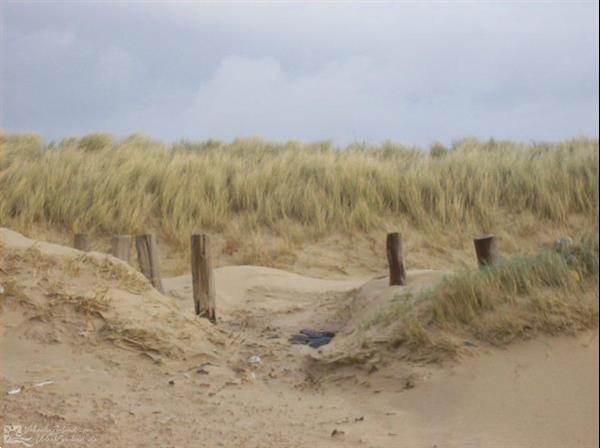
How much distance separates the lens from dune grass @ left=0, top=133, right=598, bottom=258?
13492 mm

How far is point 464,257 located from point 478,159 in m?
3.36

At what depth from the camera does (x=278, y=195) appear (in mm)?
14359

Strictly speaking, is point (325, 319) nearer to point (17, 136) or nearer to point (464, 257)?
point (464, 257)

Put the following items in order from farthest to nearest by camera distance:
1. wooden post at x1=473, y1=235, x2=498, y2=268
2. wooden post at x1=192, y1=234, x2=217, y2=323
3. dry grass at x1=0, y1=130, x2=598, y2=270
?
dry grass at x1=0, y1=130, x2=598, y2=270
wooden post at x1=192, y1=234, x2=217, y2=323
wooden post at x1=473, y1=235, x2=498, y2=268

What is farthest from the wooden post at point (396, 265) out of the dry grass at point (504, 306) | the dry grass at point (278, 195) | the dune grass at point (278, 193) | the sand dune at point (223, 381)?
the dune grass at point (278, 193)

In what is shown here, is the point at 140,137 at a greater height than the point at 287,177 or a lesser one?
greater

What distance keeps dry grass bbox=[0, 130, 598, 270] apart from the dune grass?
2 centimetres

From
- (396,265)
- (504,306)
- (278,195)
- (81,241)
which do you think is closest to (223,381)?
(504,306)

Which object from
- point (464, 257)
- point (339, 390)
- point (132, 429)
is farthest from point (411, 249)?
point (132, 429)

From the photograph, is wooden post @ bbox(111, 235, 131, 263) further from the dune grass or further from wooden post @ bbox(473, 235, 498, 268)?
wooden post @ bbox(473, 235, 498, 268)

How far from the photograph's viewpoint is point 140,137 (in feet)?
62.6

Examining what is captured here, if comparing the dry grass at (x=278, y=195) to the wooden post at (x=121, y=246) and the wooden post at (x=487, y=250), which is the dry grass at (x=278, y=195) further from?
the wooden post at (x=487, y=250)

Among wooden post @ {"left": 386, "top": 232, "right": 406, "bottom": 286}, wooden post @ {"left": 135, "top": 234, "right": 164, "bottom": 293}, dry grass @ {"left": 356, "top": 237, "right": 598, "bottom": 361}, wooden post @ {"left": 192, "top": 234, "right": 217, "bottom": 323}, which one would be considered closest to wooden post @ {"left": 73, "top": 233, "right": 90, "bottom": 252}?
wooden post @ {"left": 135, "top": 234, "right": 164, "bottom": 293}

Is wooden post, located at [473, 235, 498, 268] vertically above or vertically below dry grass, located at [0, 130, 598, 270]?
below
